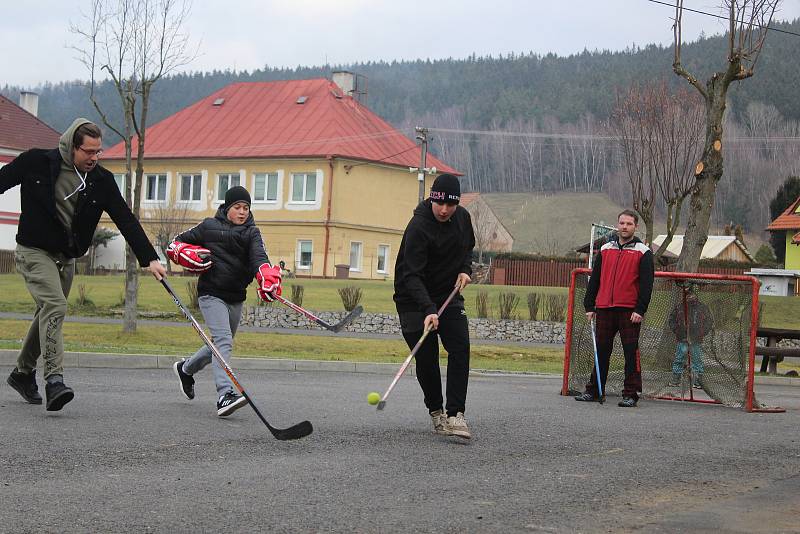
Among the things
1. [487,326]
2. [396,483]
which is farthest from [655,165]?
[396,483]

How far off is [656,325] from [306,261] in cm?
4938

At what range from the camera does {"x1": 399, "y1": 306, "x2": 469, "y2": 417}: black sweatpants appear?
8.89 metres

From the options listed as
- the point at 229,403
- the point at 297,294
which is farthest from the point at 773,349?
the point at 297,294

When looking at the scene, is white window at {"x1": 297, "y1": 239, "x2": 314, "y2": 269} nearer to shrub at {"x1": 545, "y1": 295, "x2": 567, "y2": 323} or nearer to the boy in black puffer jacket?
shrub at {"x1": 545, "y1": 295, "x2": 567, "y2": 323}

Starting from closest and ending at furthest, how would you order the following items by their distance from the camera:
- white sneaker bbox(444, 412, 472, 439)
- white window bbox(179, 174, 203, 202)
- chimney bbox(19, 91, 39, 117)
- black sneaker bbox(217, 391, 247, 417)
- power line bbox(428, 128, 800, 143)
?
1. white sneaker bbox(444, 412, 472, 439)
2. black sneaker bbox(217, 391, 247, 417)
3. white window bbox(179, 174, 203, 202)
4. chimney bbox(19, 91, 39, 117)
5. power line bbox(428, 128, 800, 143)

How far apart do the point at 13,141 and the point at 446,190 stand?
6165 cm

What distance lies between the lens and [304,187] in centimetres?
6309

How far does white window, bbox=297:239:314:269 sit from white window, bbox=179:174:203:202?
786 centimetres

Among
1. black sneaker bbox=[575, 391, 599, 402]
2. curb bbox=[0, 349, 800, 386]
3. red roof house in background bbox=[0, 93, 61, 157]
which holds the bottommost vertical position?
curb bbox=[0, 349, 800, 386]

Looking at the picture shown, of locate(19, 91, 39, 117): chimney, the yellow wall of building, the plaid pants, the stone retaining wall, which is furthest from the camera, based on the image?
locate(19, 91, 39, 117): chimney

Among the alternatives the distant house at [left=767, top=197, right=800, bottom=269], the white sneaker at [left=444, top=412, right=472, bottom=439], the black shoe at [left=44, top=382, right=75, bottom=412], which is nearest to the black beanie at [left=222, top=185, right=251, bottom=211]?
the black shoe at [left=44, top=382, right=75, bottom=412]

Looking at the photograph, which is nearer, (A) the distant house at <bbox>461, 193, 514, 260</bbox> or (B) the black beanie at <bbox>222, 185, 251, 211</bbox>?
(B) the black beanie at <bbox>222, 185, 251, 211</bbox>

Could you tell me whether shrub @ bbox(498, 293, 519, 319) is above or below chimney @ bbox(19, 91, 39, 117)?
below

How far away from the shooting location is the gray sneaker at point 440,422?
877cm
